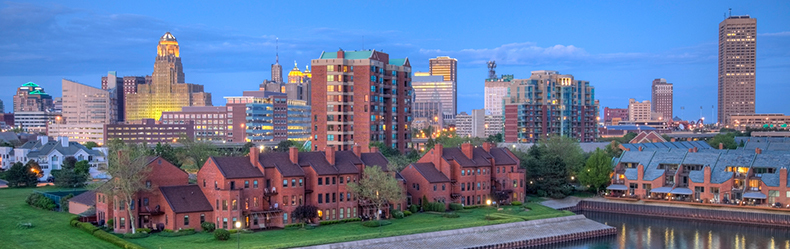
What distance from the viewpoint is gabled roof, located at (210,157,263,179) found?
73500 millimetres

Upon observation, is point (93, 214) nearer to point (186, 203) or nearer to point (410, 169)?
point (186, 203)

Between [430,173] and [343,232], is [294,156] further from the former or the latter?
[430,173]

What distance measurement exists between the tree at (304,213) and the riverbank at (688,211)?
4132 centimetres

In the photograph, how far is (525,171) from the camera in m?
101

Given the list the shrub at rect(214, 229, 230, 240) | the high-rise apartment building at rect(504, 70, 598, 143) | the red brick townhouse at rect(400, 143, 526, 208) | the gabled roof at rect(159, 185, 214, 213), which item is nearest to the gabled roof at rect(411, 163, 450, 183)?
the red brick townhouse at rect(400, 143, 526, 208)

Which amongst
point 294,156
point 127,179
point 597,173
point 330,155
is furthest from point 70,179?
point 597,173

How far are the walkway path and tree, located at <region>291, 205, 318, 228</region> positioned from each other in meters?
10.2

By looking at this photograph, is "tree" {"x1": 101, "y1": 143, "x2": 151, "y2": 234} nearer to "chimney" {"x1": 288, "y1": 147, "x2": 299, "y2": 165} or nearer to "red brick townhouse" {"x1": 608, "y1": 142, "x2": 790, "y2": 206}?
"chimney" {"x1": 288, "y1": 147, "x2": 299, "y2": 165}

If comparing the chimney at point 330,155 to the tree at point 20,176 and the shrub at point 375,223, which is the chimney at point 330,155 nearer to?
the shrub at point 375,223

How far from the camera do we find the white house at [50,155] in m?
131

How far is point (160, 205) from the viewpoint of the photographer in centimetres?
7219

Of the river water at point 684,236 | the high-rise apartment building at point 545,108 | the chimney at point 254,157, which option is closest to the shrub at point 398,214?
the chimney at point 254,157

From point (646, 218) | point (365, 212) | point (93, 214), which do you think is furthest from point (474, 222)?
point (93, 214)

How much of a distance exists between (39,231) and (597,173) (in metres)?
74.1
